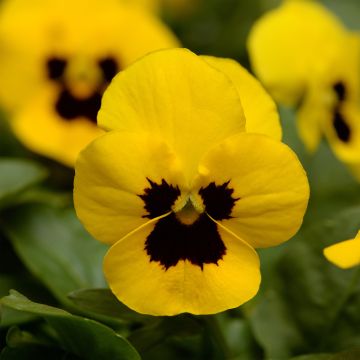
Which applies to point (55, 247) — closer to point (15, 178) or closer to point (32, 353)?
point (15, 178)

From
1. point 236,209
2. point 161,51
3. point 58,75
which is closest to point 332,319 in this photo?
point 236,209

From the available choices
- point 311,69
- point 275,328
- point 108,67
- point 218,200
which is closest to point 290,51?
point 311,69

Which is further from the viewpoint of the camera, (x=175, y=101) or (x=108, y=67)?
(x=108, y=67)

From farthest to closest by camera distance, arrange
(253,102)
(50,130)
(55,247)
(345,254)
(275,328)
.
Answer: (50,130)
(55,247)
(275,328)
(253,102)
(345,254)

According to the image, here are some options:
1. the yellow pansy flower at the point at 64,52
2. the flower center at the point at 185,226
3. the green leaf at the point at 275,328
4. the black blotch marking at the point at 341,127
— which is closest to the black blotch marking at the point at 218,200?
the flower center at the point at 185,226

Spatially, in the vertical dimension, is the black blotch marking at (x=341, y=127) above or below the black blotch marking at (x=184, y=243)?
below

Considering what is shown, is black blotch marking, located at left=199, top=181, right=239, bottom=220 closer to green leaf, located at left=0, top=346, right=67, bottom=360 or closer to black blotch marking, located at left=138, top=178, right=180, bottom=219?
black blotch marking, located at left=138, top=178, right=180, bottom=219

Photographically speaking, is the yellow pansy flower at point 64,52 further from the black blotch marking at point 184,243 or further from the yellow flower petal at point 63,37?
the black blotch marking at point 184,243
